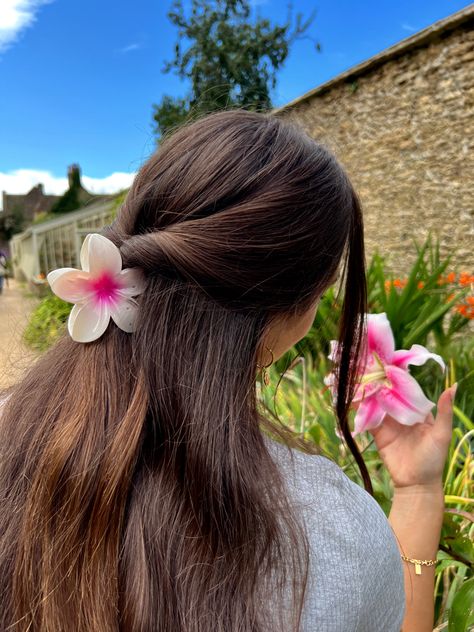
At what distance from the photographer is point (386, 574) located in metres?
0.65

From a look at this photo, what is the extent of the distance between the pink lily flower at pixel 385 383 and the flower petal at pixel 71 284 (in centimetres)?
65

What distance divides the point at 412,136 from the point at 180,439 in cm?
713

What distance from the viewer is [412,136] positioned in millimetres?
6875

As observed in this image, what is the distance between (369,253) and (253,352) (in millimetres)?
7623

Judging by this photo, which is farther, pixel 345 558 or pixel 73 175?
pixel 73 175

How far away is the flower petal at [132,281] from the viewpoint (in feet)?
2.38

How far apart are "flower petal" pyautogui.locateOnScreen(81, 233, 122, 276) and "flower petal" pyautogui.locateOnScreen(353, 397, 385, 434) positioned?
668 millimetres

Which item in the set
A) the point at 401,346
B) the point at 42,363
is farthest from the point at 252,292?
the point at 401,346

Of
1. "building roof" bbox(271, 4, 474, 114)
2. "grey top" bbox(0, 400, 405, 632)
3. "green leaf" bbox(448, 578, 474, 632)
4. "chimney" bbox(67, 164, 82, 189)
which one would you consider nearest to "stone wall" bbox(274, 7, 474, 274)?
"building roof" bbox(271, 4, 474, 114)

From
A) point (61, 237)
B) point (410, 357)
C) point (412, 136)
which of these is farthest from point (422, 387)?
point (61, 237)

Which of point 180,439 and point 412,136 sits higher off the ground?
point 412,136

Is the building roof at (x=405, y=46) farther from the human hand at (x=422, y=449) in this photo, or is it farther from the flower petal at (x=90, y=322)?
the flower petal at (x=90, y=322)

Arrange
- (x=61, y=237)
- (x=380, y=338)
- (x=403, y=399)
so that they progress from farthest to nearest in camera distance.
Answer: (x=61, y=237) → (x=380, y=338) → (x=403, y=399)

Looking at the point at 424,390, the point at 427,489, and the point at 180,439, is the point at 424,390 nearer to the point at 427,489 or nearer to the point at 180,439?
→ the point at 427,489
